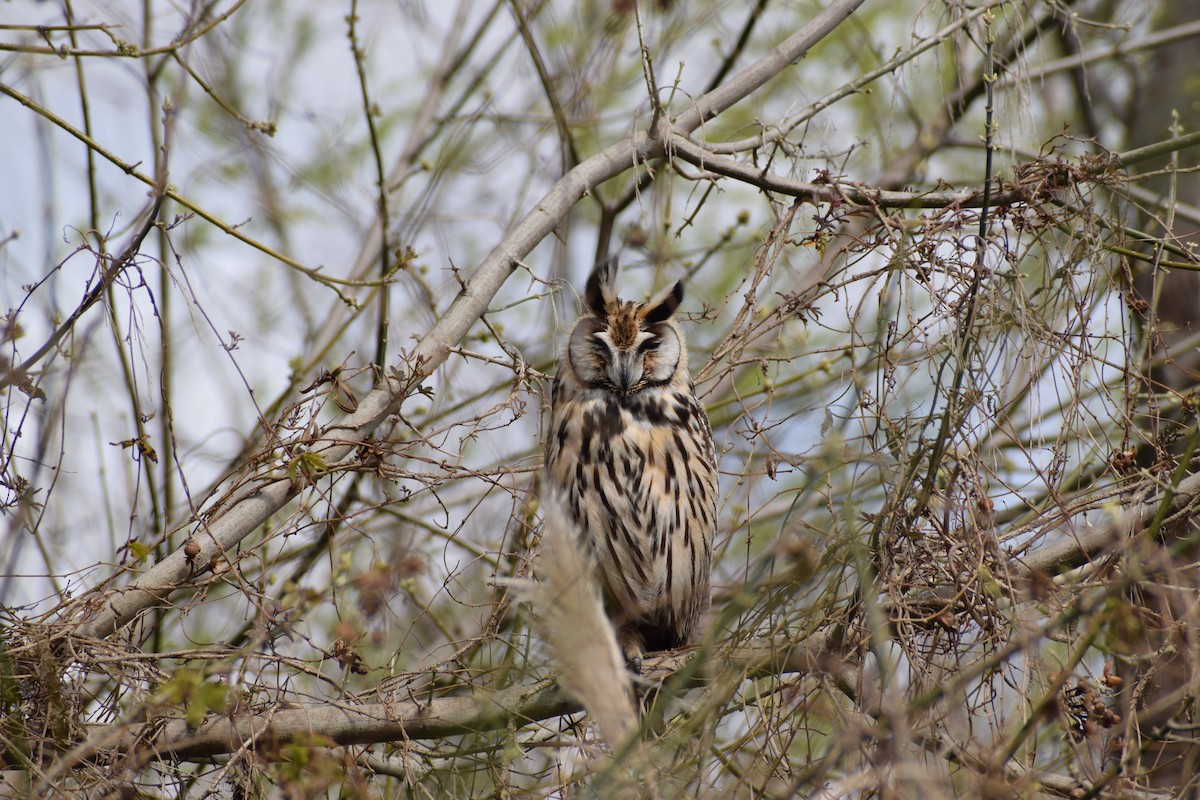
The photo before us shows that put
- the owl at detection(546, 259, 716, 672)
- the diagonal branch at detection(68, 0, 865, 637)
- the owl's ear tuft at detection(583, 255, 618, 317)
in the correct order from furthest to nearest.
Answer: the owl's ear tuft at detection(583, 255, 618, 317)
the owl at detection(546, 259, 716, 672)
the diagonal branch at detection(68, 0, 865, 637)

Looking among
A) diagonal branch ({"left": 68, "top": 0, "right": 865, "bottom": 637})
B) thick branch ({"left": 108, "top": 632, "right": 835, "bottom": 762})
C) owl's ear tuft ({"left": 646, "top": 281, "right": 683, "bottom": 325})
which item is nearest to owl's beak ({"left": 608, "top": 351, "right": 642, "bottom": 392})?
owl's ear tuft ({"left": 646, "top": 281, "right": 683, "bottom": 325})

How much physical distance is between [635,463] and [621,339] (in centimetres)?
41

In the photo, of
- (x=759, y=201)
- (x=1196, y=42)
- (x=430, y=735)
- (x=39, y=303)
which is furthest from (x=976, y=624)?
(x=1196, y=42)

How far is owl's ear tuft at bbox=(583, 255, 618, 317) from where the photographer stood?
3.59 meters

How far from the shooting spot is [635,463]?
138 inches

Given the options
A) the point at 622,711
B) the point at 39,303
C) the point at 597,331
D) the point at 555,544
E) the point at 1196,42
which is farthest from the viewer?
the point at 1196,42

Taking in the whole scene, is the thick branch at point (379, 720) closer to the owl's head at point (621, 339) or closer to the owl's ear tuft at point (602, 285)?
the owl's head at point (621, 339)

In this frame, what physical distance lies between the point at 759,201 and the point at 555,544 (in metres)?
4.79

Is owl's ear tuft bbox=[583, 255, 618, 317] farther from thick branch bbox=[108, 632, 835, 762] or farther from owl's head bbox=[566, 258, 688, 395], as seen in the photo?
thick branch bbox=[108, 632, 835, 762]

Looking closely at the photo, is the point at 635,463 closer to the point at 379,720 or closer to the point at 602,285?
the point at 602,285

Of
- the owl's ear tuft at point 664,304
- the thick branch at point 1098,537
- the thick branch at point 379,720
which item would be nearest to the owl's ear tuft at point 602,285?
the owl's ear tuft at point 664,304

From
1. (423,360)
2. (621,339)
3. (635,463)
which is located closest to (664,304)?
(621,339)

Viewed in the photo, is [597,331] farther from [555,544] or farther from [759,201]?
[759,201]

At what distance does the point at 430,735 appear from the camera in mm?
2727
